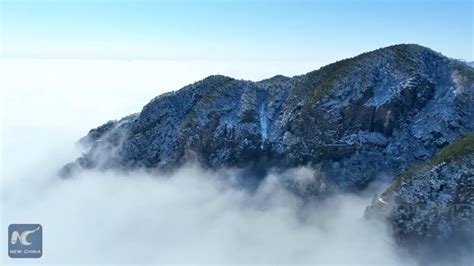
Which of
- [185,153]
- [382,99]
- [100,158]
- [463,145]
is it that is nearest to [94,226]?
[100,158]

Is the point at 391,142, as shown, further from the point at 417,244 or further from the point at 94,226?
the point at 94,226

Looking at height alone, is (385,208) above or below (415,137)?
below

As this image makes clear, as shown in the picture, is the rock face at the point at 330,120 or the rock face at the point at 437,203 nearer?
the rock face at the point at 437,203

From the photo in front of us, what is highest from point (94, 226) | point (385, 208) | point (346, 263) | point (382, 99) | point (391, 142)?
point (382, 99)

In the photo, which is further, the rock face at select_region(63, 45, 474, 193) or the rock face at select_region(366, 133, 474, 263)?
the rock face at select_region(63, 45, 474, 193)
